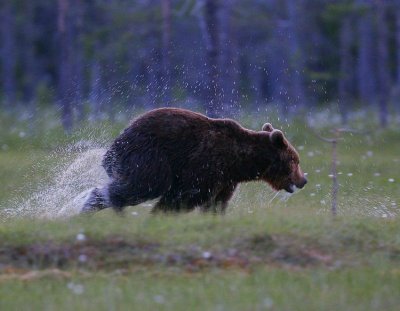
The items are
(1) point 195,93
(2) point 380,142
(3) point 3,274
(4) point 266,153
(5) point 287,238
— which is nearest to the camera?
(3) point 3,274

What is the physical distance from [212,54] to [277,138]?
8.33 meters

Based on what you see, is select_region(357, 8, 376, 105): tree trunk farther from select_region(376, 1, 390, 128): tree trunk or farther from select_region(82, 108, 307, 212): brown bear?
select_region(82, 108, 307, 212): brown bear

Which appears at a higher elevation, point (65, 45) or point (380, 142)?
point (65, 45)

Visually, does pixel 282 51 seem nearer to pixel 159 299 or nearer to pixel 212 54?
pixel 212 54

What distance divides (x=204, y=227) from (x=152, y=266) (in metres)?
0.95

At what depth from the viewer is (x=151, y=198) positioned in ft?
32.4

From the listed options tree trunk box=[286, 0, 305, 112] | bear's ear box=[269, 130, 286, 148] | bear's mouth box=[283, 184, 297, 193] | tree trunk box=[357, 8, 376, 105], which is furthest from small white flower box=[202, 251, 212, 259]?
tree trunk box=[357, 8, 376, 105]

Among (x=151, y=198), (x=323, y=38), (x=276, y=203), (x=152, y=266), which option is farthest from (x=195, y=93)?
(x=152, y=266)

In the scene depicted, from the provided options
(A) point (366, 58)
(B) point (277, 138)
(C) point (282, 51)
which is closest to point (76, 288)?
(B) point (277, 138)

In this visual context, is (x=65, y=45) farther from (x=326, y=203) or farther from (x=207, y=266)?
(x=207, y=266)

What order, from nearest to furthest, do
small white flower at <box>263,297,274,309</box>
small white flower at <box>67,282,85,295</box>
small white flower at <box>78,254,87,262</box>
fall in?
small white flower at <box>263,297,274,309</box>, small white flower at <box>67,282,85,295</box>, small white flower at <box>78,254,87,262</box>

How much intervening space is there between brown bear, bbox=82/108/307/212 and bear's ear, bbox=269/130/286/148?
0.36 metres

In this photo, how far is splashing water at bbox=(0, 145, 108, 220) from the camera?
1041 cm

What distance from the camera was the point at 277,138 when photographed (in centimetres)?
1051
